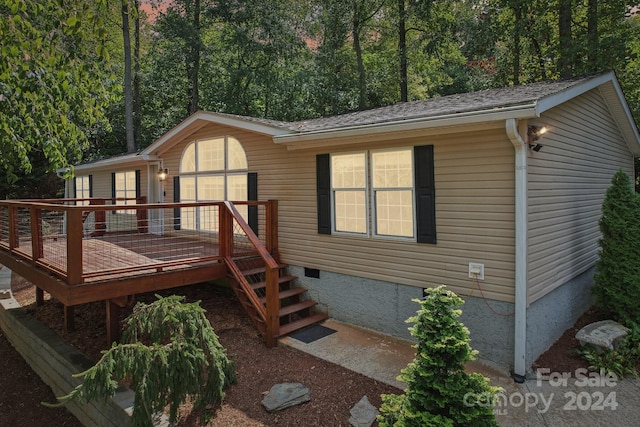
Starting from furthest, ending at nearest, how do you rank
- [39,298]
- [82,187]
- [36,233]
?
[82,187], [39,298], [36,233]

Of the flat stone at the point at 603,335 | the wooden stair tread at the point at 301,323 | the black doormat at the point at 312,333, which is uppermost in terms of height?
the flat stone at the point at 603,335

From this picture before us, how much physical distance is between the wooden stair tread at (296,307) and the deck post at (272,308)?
334 millimetres

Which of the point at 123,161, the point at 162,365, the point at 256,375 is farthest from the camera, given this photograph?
the point at 123,161

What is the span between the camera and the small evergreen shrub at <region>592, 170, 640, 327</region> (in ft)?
18.3

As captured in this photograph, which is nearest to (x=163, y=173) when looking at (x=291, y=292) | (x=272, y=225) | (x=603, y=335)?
(x=272, y=225)

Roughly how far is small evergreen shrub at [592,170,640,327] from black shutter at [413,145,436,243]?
290cm

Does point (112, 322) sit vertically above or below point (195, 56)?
below

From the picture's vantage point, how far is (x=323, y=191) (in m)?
6.36

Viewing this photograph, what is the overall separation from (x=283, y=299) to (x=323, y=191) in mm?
1974

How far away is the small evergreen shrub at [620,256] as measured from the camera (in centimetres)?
557

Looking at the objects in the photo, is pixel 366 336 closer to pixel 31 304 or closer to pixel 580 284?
pixel 580 284

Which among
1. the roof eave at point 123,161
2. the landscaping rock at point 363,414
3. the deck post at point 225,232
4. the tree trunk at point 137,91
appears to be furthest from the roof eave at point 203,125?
the tree trunk at point 137,91

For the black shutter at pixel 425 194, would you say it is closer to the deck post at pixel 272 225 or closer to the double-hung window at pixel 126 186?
the deck post at pixel 272 225

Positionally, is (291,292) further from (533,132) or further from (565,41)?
(565,41)
